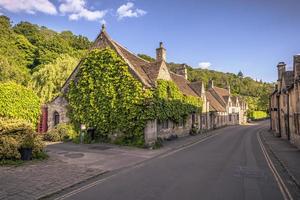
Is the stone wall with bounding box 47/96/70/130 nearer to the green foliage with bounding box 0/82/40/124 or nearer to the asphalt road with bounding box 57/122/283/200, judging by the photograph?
the green foliage with bounding box 0/82/40/124

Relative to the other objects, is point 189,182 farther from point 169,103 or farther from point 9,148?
point 169,103

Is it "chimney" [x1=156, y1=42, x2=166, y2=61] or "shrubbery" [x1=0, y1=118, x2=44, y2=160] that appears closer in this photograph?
"shrubbery" [x1=0, y1=118, x2=44, y2=160]

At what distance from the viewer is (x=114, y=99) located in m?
22.2

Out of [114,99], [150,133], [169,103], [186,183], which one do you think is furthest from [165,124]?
[186,183]

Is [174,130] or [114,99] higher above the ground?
[114,99]

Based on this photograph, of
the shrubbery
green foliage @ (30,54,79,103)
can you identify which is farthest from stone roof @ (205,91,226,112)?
the shrubbery

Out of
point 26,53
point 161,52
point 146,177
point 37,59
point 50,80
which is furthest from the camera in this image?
point 37,59

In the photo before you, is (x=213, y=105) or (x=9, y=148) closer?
(x=9, y=148)

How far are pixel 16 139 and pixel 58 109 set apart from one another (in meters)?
11.9

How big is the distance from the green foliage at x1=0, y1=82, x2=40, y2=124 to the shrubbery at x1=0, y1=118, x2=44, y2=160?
919 cm

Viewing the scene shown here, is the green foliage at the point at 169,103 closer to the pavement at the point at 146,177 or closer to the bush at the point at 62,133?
the pavement at the point at 146,177

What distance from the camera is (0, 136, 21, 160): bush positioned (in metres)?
13.6

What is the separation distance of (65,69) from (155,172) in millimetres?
31256

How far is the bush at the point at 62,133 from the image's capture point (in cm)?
2402
